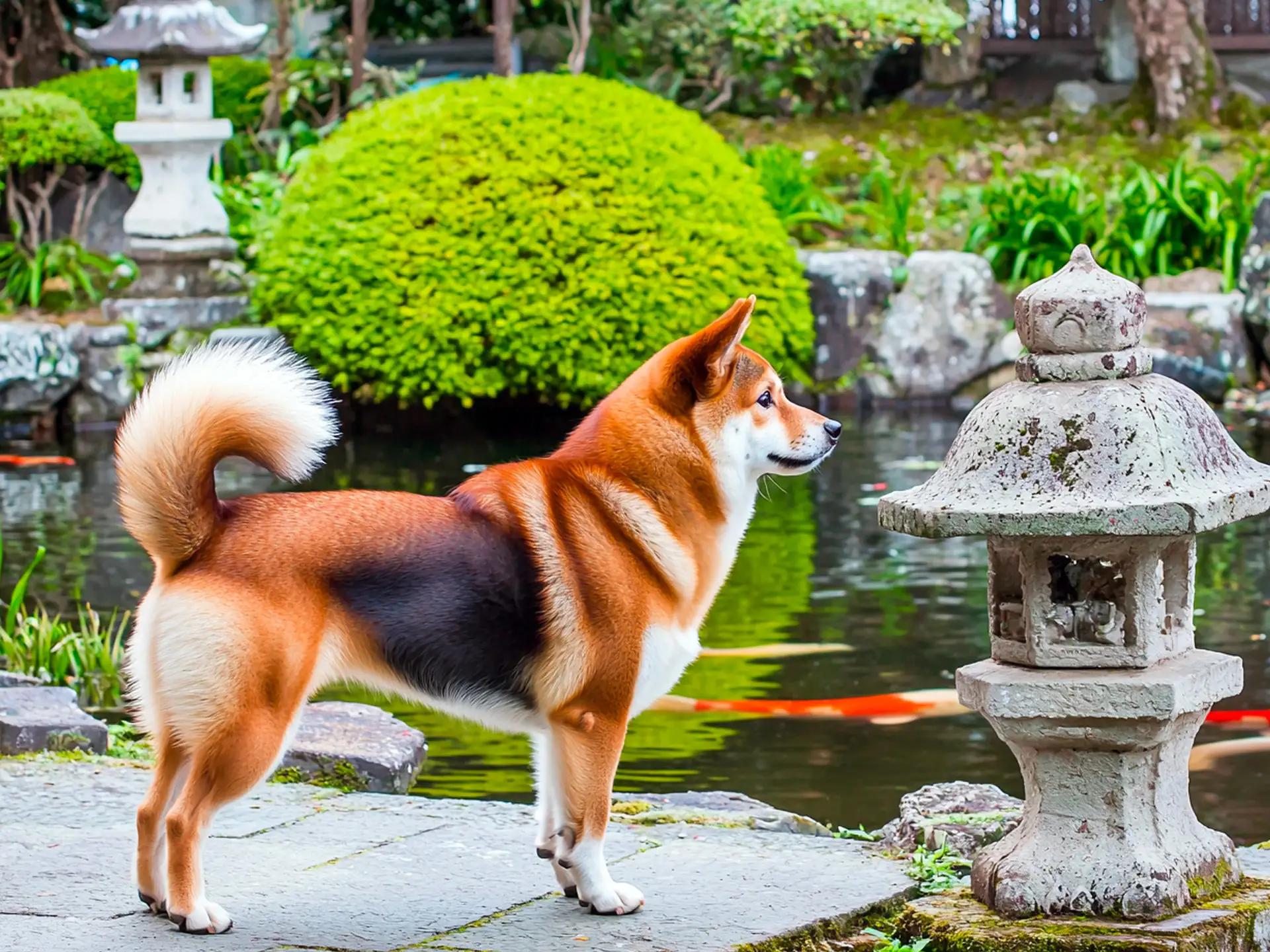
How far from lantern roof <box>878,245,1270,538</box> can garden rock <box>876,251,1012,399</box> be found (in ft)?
32.4

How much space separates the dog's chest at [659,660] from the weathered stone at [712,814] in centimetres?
82

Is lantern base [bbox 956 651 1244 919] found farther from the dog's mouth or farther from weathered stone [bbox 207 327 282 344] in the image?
weathered stone [bbox 207 327 282 344]

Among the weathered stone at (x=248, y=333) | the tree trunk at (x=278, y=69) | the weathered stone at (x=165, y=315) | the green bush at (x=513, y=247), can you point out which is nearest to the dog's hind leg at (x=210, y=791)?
the green bush at (x=513, y=247)

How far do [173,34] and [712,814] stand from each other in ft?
31.7

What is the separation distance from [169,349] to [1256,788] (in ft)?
30.1

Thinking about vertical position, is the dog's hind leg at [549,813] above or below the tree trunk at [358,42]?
below

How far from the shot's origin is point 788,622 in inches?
286

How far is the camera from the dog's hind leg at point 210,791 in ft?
10.9

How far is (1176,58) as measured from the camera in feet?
53.0

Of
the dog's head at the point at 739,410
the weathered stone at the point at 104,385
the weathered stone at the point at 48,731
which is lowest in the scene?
the weathered stone at the point at 104,385

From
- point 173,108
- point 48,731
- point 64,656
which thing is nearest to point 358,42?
point 173,108

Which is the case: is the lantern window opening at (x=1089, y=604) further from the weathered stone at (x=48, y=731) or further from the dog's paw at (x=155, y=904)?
the weathered stone at (x=48, y=731)

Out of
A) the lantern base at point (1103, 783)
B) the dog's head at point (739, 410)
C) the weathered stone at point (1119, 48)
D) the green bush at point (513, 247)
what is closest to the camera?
the lantern base at point (1103, 783)

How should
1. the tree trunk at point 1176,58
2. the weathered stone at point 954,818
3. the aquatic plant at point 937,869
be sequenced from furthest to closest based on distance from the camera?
1. the tree trunk at point 1176,58
2. the weathered stone at point 954,818
3. the aquatic plant at point 937,869
